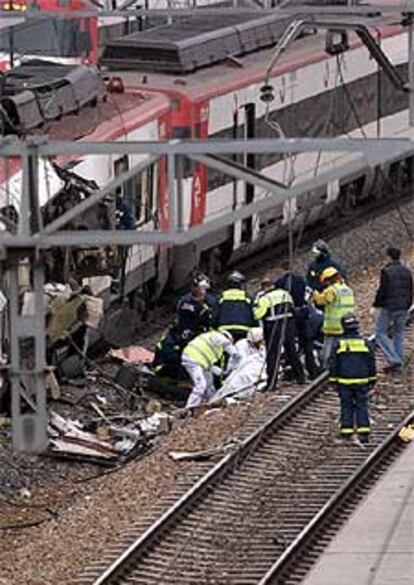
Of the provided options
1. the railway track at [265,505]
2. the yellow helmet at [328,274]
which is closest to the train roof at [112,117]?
the yellow helmet at [328,274]

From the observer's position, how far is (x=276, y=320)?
19.9 meters

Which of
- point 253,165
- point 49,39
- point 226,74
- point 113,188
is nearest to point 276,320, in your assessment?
point 253,165

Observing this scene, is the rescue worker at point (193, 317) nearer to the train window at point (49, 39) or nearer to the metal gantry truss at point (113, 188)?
the metal gantry truss at point (113, 188)

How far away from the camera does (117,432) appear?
19266mm

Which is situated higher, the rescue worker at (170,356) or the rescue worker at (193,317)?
the rescue worker at (193,317)

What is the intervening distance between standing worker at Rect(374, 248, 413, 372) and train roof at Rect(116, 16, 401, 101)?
11.6 ft

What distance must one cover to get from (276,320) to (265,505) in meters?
3.76

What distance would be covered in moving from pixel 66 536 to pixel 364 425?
11.4 feet

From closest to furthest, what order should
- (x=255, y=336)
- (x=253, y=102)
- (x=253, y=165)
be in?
(x=255, y=336) < (x=253, y=165) < (x=253, y=102)

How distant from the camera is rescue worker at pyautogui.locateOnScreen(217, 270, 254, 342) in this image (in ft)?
68.5

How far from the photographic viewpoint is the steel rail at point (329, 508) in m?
14.4

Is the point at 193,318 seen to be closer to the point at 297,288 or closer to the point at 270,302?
the point at 297,288

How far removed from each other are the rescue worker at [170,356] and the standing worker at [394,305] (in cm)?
196

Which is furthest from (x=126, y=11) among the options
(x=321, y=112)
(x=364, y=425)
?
(x=321, y=112)
